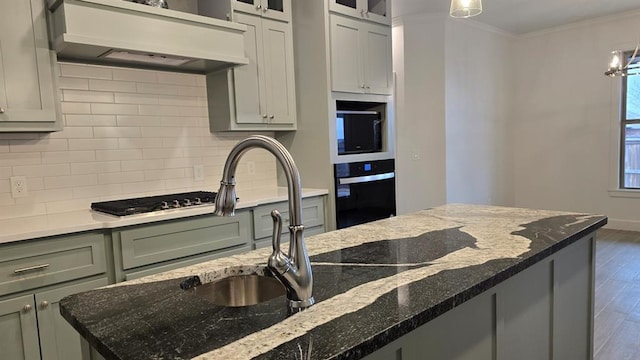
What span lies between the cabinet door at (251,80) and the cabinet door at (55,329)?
4.88 feet

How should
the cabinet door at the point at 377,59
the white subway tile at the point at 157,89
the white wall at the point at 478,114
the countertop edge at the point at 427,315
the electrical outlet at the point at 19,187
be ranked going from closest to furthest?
the countertop edge at the point at 427,315 < the electrical outlet at the point at 19,187 < the white subway tile at the point at 157,89 < the cabinet door at the point at 377,59 < the white wall at the point at 478,114

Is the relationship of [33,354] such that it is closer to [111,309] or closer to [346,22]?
[111,309]

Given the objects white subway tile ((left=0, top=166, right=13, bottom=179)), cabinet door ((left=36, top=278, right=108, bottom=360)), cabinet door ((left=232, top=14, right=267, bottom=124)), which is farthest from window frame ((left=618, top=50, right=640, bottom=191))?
white subway tile ((left=0, top=166, right=13, bottom=179))

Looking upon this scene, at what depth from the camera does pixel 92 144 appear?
8.77 feet

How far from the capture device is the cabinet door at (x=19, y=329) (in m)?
1.91

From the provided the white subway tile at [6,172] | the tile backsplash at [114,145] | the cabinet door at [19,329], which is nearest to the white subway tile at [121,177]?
the tile backsplash at [114,145]

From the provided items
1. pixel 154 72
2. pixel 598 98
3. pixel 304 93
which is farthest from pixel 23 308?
pixel 598 98

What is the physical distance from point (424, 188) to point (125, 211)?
397cm

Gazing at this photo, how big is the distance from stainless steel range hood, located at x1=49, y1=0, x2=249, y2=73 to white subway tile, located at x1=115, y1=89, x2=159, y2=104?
0.20 metres

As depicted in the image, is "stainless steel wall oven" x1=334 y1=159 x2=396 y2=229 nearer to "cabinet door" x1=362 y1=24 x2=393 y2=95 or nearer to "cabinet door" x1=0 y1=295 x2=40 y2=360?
"cabinet door" x1=362 y1=24 x2=393 y2=95

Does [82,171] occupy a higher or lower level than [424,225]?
higher

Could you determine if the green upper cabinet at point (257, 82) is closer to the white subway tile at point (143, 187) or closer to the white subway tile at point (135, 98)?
the white subway tile at point (135, 98)

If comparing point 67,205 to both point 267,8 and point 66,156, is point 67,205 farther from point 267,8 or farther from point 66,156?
Result: point 267,8

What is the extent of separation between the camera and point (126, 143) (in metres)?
2.81
